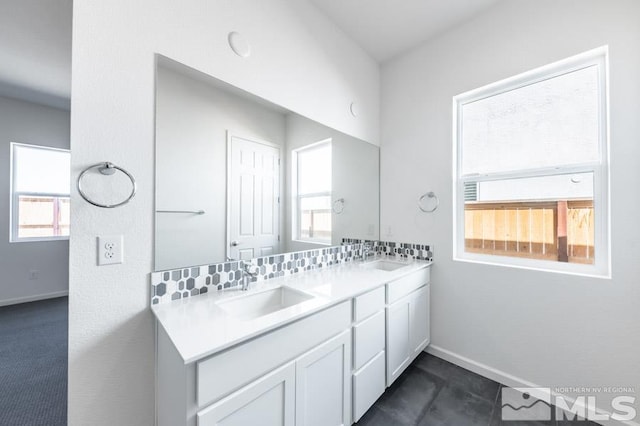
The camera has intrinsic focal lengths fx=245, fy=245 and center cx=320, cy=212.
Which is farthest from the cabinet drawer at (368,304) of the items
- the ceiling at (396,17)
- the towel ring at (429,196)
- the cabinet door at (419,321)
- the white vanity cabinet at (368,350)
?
the ceiling at (396,17)

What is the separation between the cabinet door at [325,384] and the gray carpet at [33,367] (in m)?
1.58

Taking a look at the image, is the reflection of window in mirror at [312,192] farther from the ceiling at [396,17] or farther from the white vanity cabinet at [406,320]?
the ceiling at [396,17]

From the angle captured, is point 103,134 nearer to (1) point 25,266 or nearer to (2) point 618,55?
(2) point 618,55

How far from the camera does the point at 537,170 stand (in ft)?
5.87

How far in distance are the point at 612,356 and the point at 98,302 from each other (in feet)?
9.01

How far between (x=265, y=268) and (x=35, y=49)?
124 inches

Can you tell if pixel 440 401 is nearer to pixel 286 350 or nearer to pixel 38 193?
pixel 286 350

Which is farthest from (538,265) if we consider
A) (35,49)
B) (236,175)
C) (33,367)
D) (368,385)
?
(35,49)

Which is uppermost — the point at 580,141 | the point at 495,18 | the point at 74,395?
the point at 495,18

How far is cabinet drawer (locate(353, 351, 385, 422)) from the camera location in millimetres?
1403

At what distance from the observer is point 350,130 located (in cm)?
227

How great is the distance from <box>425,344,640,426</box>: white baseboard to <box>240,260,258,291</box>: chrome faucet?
1.78 m

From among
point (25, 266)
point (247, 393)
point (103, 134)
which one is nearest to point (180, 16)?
point (103, 134)

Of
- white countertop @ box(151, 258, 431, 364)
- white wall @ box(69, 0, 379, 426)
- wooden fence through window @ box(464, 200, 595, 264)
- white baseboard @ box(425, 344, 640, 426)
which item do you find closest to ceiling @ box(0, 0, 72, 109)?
white wall @ box(69, 0, 379, 426)
